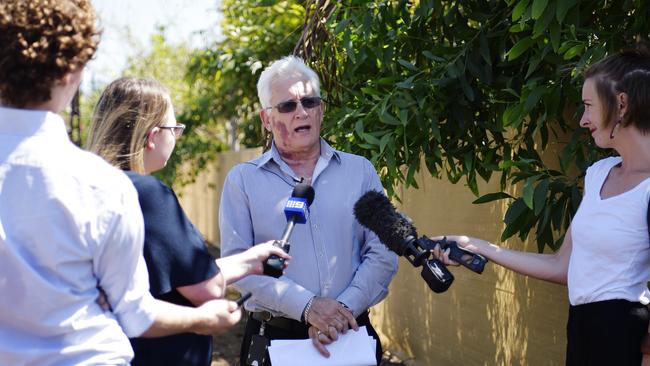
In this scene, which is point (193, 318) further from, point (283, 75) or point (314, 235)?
point (283, 75)

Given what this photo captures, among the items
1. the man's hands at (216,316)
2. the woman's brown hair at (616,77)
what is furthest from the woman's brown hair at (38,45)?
the woman's brown hair at (616,77)

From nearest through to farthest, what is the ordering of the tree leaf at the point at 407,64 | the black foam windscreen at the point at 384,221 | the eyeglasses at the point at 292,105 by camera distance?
the black foam windscreen at the point at 384,221
the eyeglasses at the point at 292,105
the tree leaf at the point at 407,64

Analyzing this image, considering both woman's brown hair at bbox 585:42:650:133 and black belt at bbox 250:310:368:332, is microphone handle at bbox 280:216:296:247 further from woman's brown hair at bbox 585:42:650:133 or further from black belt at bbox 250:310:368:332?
woman's brown hair at bbox 585:42:650:133

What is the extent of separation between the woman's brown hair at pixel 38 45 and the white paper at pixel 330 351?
5.20 feet

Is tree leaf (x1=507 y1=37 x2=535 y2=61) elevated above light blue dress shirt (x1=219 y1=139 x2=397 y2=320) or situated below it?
above

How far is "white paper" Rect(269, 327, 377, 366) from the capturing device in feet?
10.9

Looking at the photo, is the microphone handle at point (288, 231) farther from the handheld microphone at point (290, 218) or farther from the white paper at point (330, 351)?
the white paper at point (330, 351)

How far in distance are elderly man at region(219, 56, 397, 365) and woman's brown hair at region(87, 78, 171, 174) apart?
88 centimetres

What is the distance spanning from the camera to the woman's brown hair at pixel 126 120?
9.04ft

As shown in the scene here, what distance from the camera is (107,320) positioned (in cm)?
220

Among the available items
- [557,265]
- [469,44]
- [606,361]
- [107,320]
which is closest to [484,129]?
[469,44]

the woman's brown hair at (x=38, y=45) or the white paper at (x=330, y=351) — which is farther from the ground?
the woman's brown hair at (x=38, y=45)

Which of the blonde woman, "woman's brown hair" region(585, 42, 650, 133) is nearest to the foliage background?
"woman's brown hair" region(585, 42, 650, 133)

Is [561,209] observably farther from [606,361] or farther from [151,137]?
[151,137]
